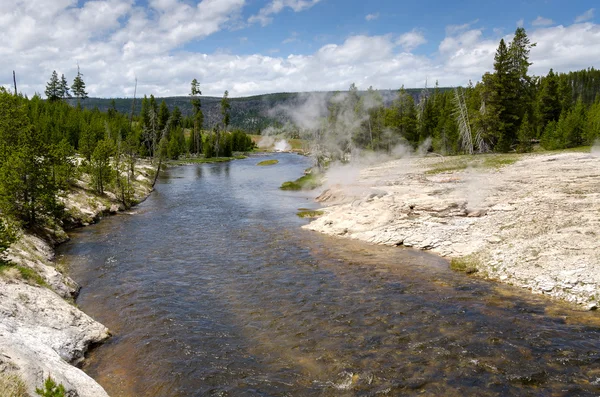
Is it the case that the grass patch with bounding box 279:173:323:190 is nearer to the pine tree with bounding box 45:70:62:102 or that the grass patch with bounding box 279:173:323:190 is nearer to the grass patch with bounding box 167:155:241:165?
the grass patch with bounding box 167:155:241:165

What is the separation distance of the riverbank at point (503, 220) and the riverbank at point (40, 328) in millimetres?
17974

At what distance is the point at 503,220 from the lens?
24750 millimetres

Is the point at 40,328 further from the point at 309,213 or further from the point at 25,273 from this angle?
the point at 309,213

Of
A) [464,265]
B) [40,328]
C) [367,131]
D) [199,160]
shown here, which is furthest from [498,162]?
[199,160]

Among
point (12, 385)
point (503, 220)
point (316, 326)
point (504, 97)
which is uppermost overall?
point (504, 97)

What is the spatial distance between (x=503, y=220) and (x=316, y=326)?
1573 cm

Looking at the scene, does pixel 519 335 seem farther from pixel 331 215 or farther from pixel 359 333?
pixel 331 215

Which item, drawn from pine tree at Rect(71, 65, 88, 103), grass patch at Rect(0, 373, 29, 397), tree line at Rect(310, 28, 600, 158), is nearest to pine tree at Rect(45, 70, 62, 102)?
pine tree at Rect(71, 65, 88, 103)

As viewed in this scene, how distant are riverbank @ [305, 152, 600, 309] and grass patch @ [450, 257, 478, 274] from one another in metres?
0.05

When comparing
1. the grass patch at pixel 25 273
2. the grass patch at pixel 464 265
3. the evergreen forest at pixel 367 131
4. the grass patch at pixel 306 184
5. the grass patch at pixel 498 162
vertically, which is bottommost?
the grass patch at pixel 464 265

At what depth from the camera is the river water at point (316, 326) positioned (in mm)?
11719

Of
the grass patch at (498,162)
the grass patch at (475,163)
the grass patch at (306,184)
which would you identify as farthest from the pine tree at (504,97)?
the grass patch at (306,184)

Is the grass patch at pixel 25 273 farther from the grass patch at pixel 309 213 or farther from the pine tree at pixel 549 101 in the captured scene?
the pine tree at pixel 549 101

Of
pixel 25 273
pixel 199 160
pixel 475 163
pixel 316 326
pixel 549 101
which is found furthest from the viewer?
pixel 199 160
